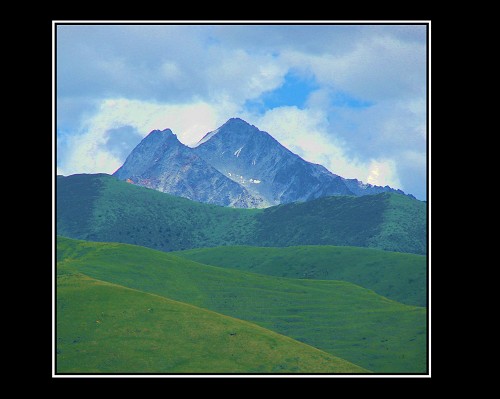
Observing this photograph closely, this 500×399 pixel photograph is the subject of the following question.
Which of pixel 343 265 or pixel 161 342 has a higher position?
pixel 343 265

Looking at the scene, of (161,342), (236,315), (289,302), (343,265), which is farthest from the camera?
(343,265)

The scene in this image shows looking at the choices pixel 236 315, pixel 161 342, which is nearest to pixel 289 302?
pixel 236 315

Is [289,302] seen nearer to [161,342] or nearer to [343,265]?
[161,342]

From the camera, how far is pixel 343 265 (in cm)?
16788

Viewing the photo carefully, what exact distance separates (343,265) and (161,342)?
101m

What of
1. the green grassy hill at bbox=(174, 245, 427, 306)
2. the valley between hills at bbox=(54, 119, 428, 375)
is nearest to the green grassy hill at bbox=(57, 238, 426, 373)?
the valley between hills at bbox=(54, 119, 428, 375)

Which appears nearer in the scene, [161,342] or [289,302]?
[161,342]

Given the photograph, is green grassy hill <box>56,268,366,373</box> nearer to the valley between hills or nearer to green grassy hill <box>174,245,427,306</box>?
the valley between hills

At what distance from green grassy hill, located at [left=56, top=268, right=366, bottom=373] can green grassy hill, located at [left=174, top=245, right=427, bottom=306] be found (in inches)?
2652

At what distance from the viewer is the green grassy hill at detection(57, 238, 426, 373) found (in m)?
92.2
